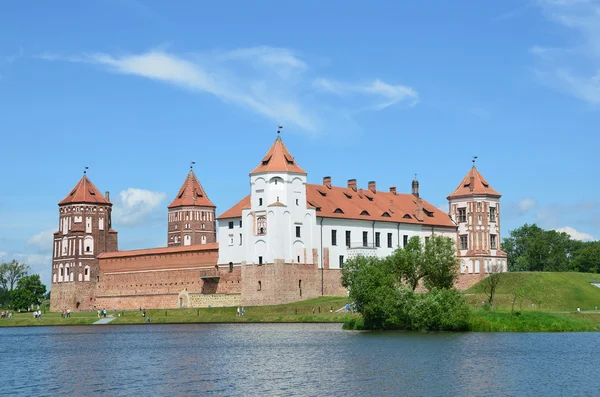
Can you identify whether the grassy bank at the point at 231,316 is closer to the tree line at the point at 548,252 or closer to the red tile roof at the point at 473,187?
the red tile roof at the point at 473,187

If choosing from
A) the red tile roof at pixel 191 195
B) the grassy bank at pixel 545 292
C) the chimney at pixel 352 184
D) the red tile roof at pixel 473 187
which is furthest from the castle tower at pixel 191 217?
the grassy bank at pixel 545 292

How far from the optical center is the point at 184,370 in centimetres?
3831

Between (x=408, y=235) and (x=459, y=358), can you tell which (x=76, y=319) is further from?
(x=459, y=358)

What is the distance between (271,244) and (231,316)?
7242mm

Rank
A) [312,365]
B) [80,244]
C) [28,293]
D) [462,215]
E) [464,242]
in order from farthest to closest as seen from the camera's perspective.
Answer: [28,293] → [80,244] → [462,215] → [464,242] → [312,365]

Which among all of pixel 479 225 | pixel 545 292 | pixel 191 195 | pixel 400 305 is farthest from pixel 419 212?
pixel 400 305

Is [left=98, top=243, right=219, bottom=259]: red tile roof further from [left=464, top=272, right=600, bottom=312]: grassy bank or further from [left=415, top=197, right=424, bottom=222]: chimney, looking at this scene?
[left=464, top=272, right=600, bottom=312]: grassy bank

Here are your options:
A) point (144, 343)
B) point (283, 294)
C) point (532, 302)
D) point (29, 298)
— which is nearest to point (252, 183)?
point (283, 294)

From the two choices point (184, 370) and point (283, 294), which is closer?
point (184, 370)

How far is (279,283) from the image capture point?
80.7 metres

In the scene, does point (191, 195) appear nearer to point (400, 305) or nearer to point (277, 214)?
point (277, 214)

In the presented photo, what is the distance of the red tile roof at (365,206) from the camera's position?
86.9 metres

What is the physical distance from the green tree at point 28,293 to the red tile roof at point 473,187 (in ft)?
164

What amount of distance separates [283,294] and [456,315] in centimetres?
3003
